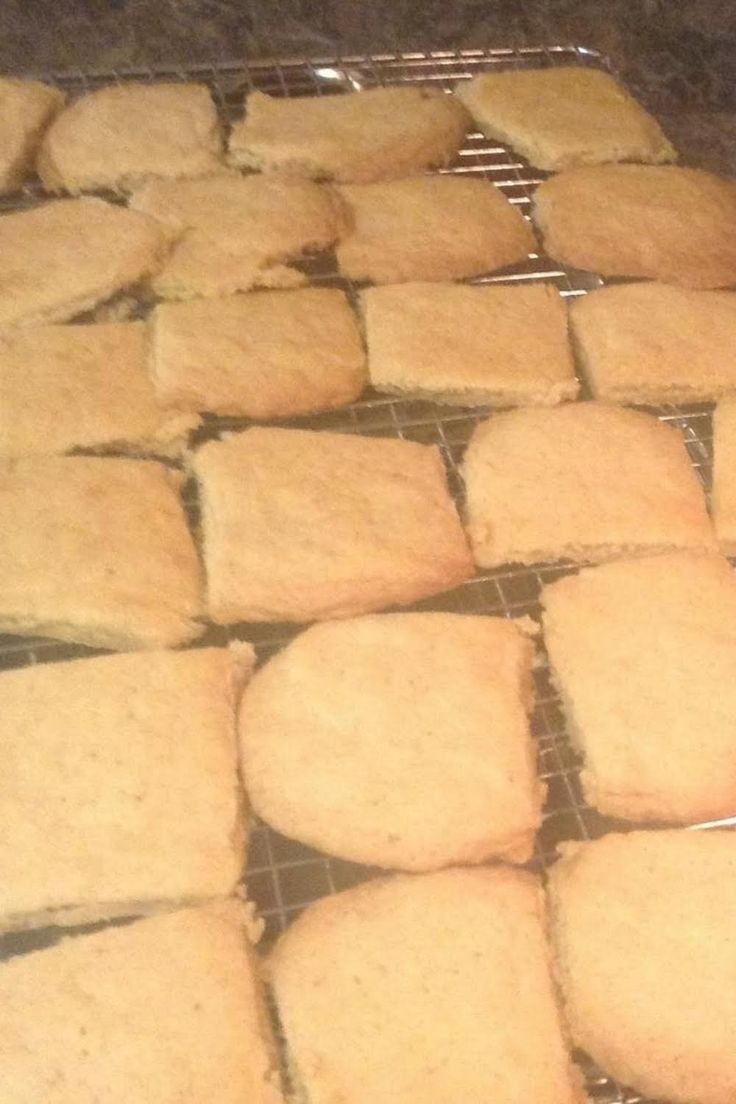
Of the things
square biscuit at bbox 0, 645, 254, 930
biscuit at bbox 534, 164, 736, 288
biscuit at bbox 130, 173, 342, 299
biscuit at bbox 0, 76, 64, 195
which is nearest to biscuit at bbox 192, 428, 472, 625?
square biscuit at bbox 0, 645, 254, 930

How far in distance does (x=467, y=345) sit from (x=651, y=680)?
551 mm

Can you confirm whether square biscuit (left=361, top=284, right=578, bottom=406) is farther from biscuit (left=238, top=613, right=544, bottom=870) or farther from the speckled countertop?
the speckled countertop

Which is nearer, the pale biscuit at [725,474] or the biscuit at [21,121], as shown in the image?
the pale biscuit at [725,474]

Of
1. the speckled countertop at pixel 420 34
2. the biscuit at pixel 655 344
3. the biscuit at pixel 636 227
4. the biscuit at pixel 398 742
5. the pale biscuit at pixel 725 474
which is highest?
the speckled countertop at pixel 420 34

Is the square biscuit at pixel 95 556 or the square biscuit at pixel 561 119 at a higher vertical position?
the square biscuit at pixel 561 119

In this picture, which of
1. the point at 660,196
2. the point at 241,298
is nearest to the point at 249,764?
the point at 241,298

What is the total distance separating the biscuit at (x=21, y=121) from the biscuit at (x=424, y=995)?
1.22 m

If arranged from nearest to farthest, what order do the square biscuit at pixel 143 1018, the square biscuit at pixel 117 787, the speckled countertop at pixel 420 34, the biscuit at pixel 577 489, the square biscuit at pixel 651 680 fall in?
the square biscuit at pixel 143 1018 → the square biscuit at pixel 117 787 → the square biscuit at pixel 651 680 → the biscuit at pixel 577 489 → the speckled countertop at pixel 420 34

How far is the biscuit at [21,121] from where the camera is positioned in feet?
5.44

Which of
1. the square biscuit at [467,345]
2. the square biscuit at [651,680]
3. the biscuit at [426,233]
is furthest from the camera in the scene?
the biscuit at [426,233]

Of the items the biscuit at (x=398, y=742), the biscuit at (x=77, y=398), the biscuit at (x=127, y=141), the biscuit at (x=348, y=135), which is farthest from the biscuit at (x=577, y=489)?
the biscuit at (x=127, y=141)

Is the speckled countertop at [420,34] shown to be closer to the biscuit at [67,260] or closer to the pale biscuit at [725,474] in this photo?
the biscuit at [67,260]

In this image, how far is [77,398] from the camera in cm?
143

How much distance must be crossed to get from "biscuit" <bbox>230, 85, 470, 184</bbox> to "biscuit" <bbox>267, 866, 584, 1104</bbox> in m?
1.15
